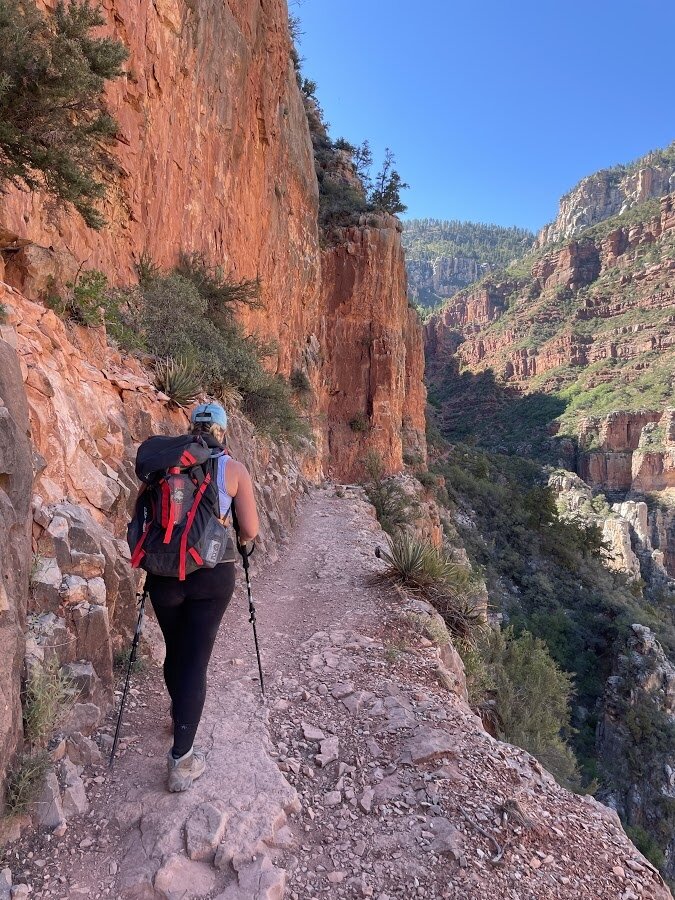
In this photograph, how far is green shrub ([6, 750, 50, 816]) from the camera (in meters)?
1.93

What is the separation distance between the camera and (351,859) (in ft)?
7.13

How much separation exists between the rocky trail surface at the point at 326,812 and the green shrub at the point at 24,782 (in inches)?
5.3

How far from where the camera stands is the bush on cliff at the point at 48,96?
382 centimetres

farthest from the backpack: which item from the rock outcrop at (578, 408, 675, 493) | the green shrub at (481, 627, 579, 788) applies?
the rock outcrop at (578, 408, 675, 493)

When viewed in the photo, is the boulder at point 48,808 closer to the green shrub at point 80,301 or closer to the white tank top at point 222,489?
the white tank top at point 222,489

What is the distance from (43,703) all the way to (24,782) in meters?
0.30

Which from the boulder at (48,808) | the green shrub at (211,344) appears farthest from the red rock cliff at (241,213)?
Answer: the boulder at (48,808)

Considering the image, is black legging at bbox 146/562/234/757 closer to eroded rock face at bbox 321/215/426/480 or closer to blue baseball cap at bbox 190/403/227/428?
blue baseball cap at bbox 190/403/227/428

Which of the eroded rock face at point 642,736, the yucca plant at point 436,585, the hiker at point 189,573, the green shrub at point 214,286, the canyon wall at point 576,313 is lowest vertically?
the eroded rock face at point 642,736

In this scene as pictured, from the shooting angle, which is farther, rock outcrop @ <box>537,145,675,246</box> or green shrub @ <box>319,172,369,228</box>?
rock outcrop @ <box>537,145,675,246</box>

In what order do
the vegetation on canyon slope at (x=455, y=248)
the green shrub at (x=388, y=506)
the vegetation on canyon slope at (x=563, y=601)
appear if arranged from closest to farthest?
1. the green shrub at (x=388, y=506)
2. the vegetation on canyon slope at (x=563, y=601)
3. the vegetation on canyon slope at (x=455, y=248)

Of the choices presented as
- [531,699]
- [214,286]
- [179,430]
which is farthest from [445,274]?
[179,430]

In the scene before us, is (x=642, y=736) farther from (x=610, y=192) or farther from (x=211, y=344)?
(x=610, y=192)

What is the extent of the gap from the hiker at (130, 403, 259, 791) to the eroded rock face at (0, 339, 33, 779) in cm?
52
